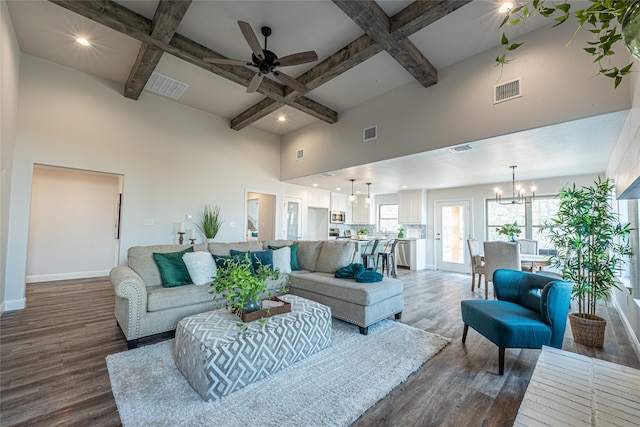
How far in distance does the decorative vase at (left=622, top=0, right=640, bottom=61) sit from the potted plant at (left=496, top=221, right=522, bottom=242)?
6018mm

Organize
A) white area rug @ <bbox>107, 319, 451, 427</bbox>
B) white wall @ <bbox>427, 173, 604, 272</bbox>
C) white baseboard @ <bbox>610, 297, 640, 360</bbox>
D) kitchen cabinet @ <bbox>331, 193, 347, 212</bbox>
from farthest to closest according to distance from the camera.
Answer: kitchen cabinet @ <bbox>331, 193, 347, 212</bbox>
white wall @ <bbox>427, 173, 604, 272</bbox>
white baseboard @ <bbox>610, 297, 640, 360</bbox>
white area rug @ <bbox>107, 319, 451, 427</bbox>

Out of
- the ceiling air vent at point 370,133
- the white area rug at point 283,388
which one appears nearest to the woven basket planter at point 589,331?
the white area rug at point 283,388

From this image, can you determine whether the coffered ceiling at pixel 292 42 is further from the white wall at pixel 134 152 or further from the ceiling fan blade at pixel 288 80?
the ceiling fan blade at pixel 288 80

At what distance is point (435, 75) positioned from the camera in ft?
13.5

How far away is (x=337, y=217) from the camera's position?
30.3ft

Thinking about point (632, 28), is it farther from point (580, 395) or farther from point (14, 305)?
point (14, 305)

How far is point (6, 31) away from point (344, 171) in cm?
511

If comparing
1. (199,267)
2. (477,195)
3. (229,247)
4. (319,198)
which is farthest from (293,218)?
(477,195)

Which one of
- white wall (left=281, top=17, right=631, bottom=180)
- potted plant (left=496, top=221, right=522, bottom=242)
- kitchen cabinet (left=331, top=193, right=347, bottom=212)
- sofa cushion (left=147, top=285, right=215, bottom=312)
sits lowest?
sofa cushion (left=147, top=285, right=215, bottom=312)

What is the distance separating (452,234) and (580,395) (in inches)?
278

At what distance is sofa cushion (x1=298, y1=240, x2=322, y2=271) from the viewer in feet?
14.8

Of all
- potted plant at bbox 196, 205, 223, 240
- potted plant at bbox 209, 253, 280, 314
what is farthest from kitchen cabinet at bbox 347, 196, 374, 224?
potted plant at bbox 209, 253, 280, 314

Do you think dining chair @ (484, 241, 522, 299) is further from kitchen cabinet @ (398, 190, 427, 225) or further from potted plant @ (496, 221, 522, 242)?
kitchen cabinet @ (398, 190, 427, 225)

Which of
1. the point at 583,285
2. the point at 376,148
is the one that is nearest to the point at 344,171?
the point at 376,148
